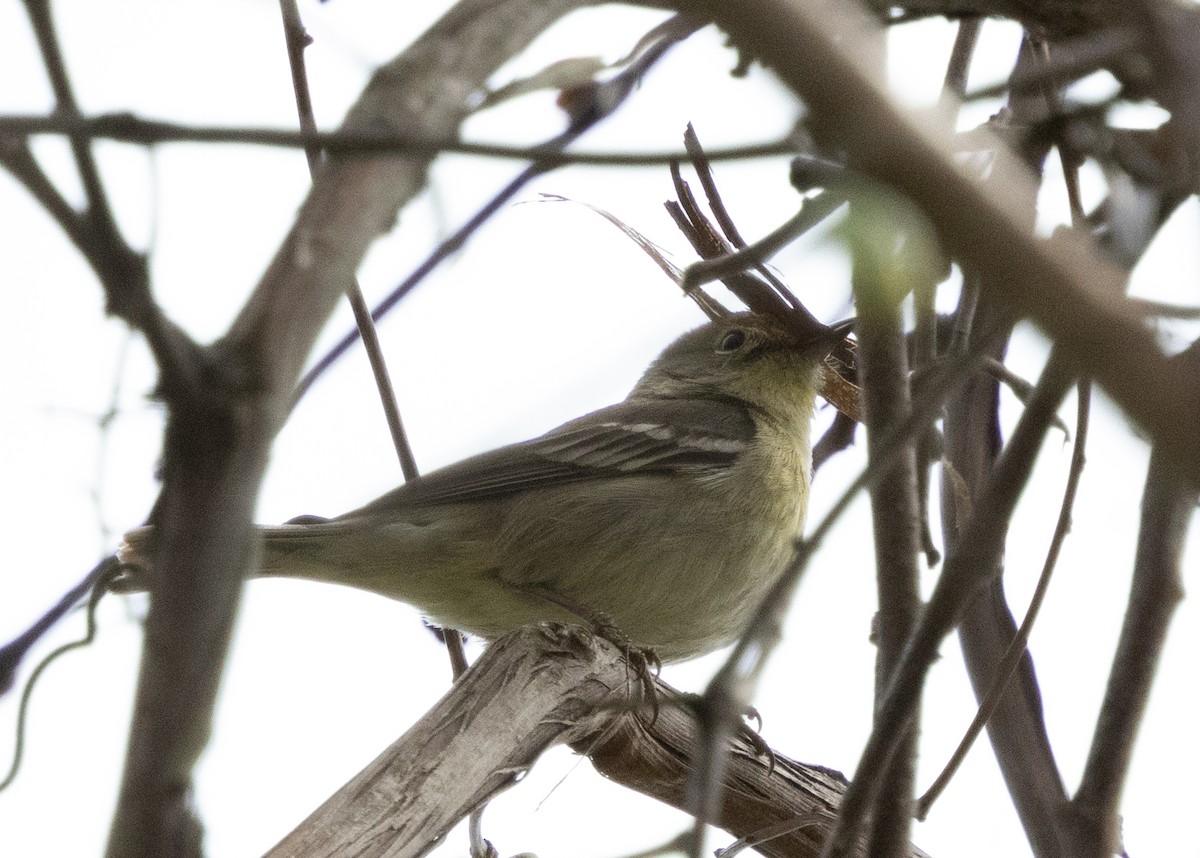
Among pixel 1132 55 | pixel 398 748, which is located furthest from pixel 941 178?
pixel 398 748

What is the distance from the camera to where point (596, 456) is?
6.35 metres

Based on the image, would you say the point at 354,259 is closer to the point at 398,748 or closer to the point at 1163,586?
the point at 1163,586

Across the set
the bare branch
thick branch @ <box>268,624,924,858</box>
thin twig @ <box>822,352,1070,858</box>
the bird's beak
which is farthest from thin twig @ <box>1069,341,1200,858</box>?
the bird's beak

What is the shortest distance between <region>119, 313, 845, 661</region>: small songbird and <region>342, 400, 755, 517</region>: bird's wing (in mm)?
10

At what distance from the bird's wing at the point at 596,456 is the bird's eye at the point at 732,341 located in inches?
25.8

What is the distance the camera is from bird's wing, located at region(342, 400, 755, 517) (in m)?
5.95

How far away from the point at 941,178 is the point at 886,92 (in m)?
→ 0.09

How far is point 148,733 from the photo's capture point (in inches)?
42.9

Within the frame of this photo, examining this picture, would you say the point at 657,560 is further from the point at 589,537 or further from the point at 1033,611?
the point at 1033,611

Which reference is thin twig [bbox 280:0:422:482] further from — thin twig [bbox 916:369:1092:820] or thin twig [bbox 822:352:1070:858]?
thin twig [bbox 916:369:1092:820]

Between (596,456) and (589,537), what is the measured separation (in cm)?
67

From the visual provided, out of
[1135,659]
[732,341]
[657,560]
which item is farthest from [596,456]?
[1135,659]

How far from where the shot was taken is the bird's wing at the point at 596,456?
5.95 meters

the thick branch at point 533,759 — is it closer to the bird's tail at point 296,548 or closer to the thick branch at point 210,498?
the bird's tail at point 296,548
